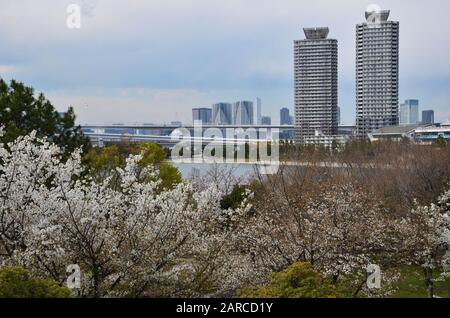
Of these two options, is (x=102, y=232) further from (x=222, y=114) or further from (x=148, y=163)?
(x=222, y=114)

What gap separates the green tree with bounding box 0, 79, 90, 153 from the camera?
13797 millimetres

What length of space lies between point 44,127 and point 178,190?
7.53 meters

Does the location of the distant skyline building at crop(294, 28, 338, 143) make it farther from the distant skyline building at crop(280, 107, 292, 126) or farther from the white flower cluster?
the white flower cluster

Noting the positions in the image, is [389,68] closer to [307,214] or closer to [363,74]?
[363,74]

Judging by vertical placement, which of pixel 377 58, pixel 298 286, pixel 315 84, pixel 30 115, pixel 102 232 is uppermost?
pixel 377 58

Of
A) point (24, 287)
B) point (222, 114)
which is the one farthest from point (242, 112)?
point (24, 287)

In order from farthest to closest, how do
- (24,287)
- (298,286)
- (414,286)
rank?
(414,286)
(298,286)
(24,287)

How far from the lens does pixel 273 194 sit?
13.7m

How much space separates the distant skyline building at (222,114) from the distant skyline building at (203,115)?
0.88 meters

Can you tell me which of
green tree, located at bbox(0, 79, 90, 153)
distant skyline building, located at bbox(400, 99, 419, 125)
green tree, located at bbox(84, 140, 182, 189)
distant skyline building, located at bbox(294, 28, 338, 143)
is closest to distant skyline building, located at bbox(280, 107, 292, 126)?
distant skyline building, located at bbox(294, 28, 338, 143)

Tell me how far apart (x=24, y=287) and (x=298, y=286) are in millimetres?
2978

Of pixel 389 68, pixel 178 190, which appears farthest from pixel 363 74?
pixel 178 190

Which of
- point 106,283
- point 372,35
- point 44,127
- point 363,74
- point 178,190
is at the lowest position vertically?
Answer: point 106,283

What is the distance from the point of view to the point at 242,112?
36.3 m
